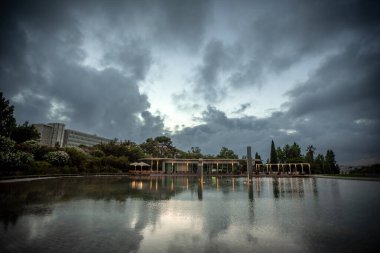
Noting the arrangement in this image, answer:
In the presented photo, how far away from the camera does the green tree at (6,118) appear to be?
122 feet

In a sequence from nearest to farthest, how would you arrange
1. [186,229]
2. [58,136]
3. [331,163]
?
[186,229]
[331,163]
[58,136]

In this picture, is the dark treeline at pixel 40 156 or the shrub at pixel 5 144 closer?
the shrub at pixel 5 144

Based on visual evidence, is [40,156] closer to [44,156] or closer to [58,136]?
[44,156]

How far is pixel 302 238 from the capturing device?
6.21 meters

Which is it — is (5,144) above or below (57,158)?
above

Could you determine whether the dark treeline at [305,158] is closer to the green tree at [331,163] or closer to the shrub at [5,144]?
the green tree at [331,163]

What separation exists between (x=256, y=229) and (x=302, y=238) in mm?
1329

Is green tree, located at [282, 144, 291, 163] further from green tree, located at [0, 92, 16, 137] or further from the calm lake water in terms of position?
green tree, located at [0, 92, 16, 137]

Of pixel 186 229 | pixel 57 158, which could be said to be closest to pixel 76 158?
pixel 57 158

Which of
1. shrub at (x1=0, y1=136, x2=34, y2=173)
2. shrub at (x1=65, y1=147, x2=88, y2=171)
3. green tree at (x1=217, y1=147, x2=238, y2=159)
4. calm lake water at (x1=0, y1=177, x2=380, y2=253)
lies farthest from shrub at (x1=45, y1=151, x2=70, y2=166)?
green tree at (x1=217, y1=147, x2=238, y2=159)

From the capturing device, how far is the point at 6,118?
38062 millimetres

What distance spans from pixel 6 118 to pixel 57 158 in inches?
539

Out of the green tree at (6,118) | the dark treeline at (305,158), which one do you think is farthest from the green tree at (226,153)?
the green tree at (6,118)

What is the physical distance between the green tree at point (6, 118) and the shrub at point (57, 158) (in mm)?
10469
